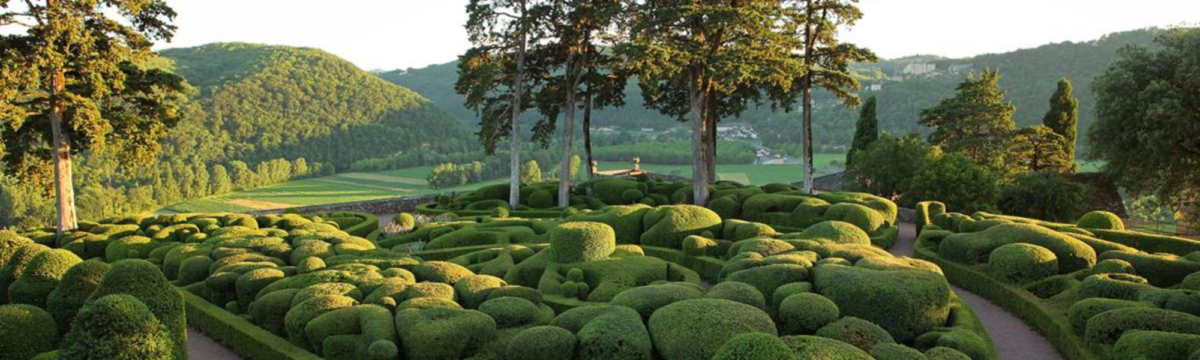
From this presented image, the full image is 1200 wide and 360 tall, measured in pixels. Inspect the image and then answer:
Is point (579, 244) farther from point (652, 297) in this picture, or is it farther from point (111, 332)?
point (111, 332)

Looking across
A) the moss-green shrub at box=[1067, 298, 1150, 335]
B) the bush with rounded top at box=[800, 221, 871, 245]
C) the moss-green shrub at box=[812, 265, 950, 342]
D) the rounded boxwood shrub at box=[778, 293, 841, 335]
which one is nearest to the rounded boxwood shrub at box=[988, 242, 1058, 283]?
the moss-green shrub at box=[1067, 298, 1150, 335]

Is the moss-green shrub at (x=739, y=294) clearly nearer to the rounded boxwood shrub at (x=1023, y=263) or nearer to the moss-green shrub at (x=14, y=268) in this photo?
the rounded boxwood shrub at (x=1023, y=263)

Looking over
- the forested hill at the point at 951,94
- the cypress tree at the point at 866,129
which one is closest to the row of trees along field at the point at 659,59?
the cypress tree at the point at 866,129

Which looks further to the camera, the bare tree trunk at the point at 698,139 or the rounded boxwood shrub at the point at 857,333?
the bare tree trunk at the point at 698,139

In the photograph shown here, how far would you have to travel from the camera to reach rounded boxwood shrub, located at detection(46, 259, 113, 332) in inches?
461

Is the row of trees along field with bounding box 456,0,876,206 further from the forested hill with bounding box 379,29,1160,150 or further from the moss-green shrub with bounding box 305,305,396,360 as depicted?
the forested hill with bounding box 379,29,1160,150

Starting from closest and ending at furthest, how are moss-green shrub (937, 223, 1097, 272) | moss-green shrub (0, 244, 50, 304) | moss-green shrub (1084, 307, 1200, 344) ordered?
moss-green shrub (1084, 307, 1200, 344) → moss-green shrub (0, 244, 50, 304) → moss-green shrub (937, 223, 1097, 272)

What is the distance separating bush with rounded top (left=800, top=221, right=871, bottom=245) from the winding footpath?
283cm

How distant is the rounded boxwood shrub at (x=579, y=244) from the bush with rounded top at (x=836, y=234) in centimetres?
547

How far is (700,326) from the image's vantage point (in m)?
10.4

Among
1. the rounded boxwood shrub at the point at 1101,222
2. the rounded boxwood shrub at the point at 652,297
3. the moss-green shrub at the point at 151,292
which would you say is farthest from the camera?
the rounded boxwood shrub at the point at 1101,222

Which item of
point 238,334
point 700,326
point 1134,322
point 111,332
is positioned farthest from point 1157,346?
point 238,334

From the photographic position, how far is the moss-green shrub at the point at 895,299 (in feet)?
40.0

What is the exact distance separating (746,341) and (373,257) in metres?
11.6
